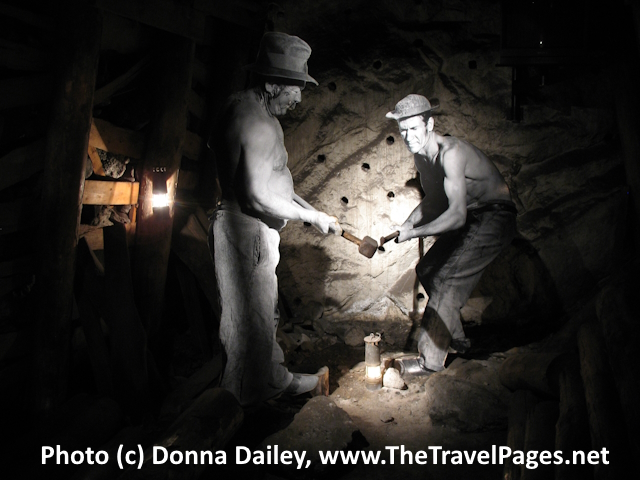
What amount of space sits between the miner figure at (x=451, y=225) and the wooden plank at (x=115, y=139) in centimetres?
222

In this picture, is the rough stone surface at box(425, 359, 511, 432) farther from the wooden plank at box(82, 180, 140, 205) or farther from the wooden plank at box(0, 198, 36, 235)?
the wooden plank at box(0, 198, 36, 235)

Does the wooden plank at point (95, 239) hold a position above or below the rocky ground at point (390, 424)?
above

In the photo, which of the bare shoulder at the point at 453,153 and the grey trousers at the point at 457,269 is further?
the grey trousers at the point at 457,269

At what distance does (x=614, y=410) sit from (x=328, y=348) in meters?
3.14

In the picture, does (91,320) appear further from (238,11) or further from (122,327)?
(238,11)

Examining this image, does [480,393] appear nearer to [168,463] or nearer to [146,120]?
[168,463]

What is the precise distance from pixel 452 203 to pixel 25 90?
10.8 ft

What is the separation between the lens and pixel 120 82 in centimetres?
374

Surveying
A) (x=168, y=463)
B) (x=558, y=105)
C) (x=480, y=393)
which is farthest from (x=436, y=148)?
(x=168, y=463)

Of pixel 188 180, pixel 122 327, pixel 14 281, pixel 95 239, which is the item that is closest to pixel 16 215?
pixel 14 281

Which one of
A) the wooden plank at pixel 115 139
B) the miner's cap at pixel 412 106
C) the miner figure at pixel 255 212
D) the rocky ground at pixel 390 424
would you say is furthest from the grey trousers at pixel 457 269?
the wooden plank at pixel 115 139

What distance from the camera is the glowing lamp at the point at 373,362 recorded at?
13.0 feet

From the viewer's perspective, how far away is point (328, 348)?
16.5ft

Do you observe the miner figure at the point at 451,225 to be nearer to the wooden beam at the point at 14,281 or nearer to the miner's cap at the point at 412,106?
the miner's cap at the point at 412,106
